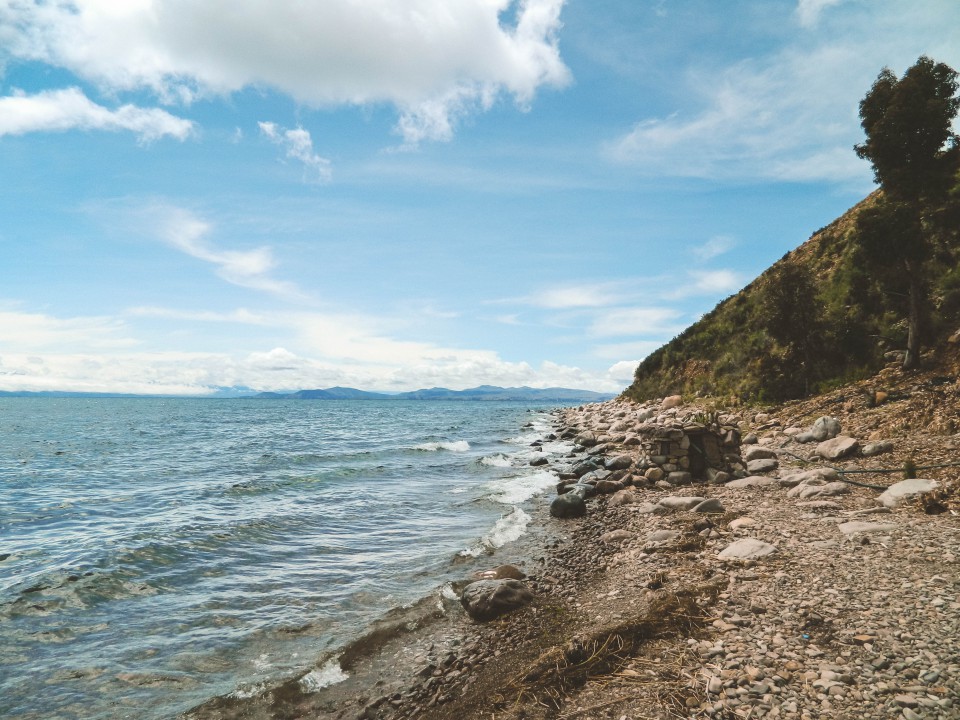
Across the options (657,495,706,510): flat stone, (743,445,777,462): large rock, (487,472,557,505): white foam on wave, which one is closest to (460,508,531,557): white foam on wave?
(487,472,557,505): white foam on wave

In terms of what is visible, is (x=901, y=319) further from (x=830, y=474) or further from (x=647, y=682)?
(x=647, y=682)

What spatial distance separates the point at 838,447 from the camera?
1484 centimetres

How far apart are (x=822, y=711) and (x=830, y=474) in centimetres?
1004

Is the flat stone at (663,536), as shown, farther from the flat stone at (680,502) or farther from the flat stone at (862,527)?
the flat stone at (862,527)

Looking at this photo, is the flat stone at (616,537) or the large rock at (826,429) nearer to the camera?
the flat stone at (616,537)

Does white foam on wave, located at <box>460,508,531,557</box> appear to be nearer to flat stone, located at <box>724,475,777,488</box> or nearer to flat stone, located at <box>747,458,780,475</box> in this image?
flat stone, located at <box>724,475,777,488</box>

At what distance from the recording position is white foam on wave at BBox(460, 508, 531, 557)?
39.0 ft

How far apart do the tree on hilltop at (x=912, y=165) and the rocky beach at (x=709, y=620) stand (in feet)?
30.1

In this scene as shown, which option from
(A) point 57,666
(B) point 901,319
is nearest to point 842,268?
(B) point 901,319

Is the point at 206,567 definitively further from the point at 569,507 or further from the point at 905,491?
the point at 905,491

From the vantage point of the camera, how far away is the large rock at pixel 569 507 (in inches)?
571

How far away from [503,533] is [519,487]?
7275 millimetres

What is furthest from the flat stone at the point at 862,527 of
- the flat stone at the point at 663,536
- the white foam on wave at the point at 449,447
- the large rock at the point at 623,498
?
the white foam on wave at the point at 449,447

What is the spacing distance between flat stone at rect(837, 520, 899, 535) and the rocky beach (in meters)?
0.05
